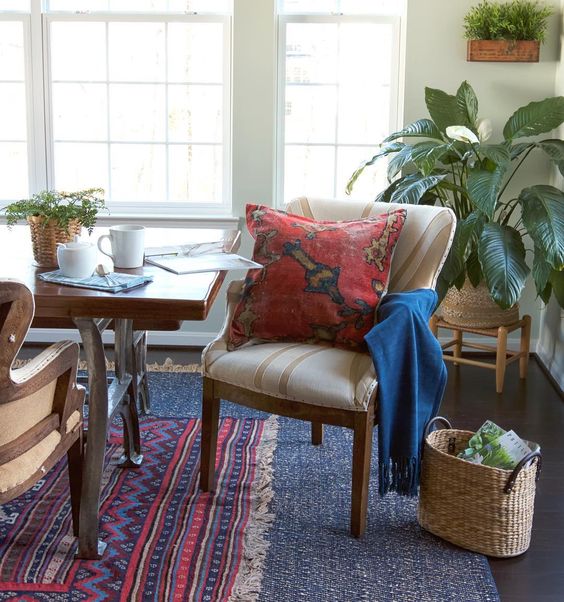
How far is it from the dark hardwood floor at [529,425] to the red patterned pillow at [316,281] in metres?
0.80

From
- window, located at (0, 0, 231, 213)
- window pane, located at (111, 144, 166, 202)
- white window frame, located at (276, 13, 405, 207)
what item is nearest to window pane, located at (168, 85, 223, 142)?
window, located at (0, 0, 231, 213)

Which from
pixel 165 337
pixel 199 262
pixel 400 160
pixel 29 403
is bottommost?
pixel 165 337

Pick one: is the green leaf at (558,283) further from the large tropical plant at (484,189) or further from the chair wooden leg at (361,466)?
the chair wooden leg at (361,466)

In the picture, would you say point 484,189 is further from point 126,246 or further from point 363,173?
point 126,246

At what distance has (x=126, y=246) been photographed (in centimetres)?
256

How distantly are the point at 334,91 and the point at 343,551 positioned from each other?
8.71ft

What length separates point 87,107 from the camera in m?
4.59

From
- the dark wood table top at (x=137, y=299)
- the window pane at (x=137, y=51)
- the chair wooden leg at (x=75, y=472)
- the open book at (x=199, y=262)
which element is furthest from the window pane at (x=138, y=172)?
the chair wooden leg at (x=75, y=472)

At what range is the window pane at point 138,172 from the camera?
15.2 feet

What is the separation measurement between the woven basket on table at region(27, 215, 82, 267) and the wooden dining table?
0.03m

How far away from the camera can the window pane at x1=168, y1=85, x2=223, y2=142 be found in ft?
15.0

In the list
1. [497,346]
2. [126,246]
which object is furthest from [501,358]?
[126,246]

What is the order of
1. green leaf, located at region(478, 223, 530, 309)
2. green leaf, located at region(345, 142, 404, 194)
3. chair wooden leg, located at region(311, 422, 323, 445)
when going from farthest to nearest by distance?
green leaf, located at region(345, 142, 404, 194) → green leaf, located at region(478, 223, 530, 309) → chair wooden leg, located at region(311, 422, 323, 445)

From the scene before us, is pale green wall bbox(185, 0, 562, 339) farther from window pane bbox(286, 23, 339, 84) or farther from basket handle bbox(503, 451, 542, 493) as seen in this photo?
basket handle bbox(503, 451, 542, 493)
